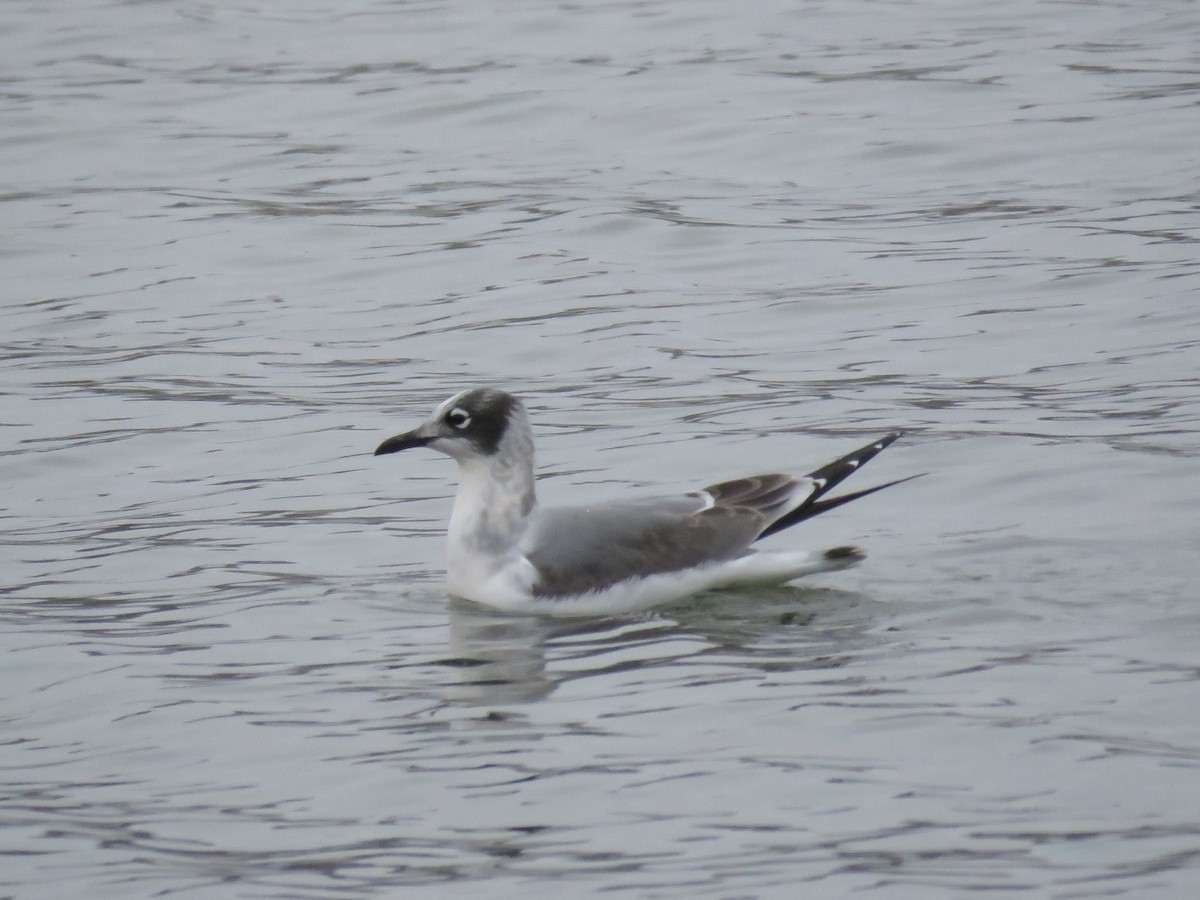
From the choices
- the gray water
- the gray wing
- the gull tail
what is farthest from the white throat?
the gull tail

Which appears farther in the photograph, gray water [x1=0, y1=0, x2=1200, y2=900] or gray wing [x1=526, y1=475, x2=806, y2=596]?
gray wing [x1=526, y1=475, x2=806, y2=596]

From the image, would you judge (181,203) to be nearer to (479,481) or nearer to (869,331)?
(869,331)

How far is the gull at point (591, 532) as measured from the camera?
9.02 m

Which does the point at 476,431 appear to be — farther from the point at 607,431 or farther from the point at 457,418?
the point at 607,431

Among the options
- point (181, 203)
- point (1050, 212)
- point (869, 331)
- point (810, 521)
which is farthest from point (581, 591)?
point (181, 203)

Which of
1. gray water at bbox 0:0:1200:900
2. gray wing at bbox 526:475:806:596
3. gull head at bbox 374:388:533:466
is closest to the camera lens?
gray water at bbox 0:0:1200:900

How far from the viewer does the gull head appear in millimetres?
9477

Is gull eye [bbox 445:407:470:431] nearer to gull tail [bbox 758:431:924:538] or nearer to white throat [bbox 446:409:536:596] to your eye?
white throat [bbox 446:409:536:596]

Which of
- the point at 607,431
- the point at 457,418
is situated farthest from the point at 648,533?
the point at 607,431

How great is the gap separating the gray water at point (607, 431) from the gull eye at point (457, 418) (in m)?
0.75

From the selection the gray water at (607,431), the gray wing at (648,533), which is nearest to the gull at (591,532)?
the gray wing at (648,533)

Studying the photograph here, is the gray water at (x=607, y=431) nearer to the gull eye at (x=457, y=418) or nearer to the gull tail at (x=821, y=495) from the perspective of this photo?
the gull tail at (x=821, y=495)

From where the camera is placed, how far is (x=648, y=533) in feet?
30.1

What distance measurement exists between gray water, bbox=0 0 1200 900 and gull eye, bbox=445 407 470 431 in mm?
747
